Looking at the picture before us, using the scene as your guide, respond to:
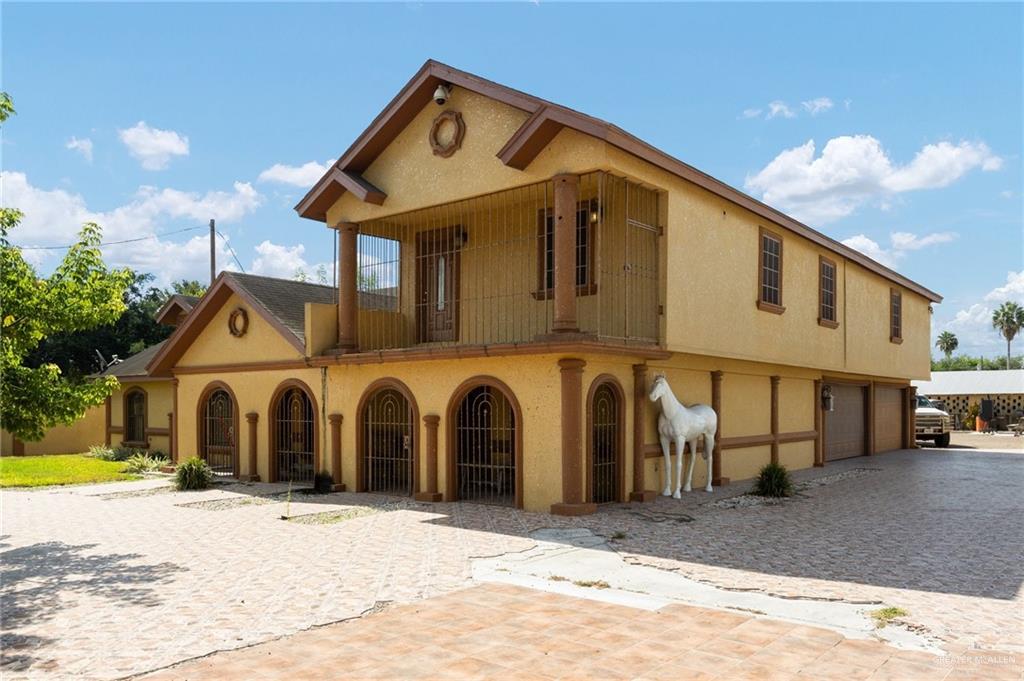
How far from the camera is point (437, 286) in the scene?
17.8 metres

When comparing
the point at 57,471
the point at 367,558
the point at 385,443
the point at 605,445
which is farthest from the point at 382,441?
the point at 57,471

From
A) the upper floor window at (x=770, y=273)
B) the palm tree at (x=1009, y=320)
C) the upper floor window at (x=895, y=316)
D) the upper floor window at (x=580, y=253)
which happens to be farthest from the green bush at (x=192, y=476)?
the palm tree at (x=1009, y=320)

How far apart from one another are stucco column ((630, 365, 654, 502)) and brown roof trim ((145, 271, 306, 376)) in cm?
848

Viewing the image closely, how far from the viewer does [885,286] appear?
2475 cm

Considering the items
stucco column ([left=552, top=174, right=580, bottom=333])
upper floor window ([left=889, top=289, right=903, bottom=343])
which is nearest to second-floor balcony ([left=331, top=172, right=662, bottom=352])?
stucco column ([left=552, top=174, right=580, bottom=333])

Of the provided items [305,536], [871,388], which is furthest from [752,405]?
[305,536]

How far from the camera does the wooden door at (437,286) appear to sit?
17.3 m

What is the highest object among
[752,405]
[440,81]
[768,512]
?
[440,81]

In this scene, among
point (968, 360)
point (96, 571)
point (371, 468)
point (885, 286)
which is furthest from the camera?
point (968, 360)

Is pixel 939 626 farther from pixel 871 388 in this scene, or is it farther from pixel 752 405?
pixel 871 388

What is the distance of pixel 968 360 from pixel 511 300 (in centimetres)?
8965

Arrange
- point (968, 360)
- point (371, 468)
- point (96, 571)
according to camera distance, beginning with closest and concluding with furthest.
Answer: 1. point (96, 571)
2. point (371, 468)
3. point (968, 360)

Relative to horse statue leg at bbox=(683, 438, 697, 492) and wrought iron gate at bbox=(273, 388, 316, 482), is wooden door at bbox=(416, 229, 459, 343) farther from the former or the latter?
horse statue leg at bbox=(683, 438, 697, 492)

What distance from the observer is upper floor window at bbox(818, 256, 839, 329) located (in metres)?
20.1
